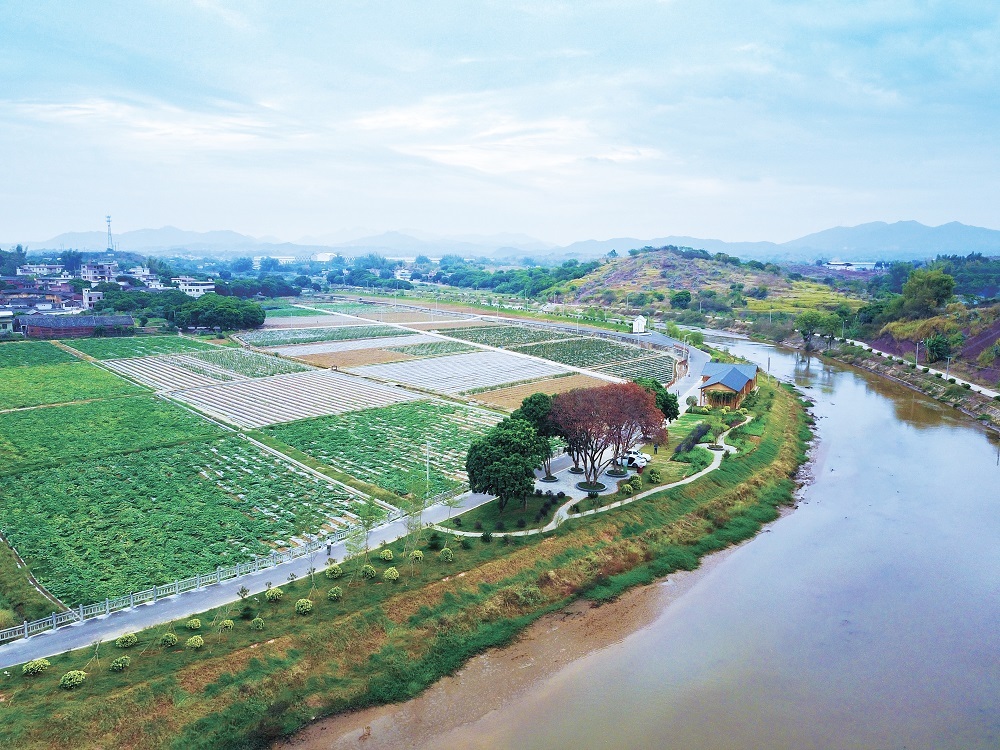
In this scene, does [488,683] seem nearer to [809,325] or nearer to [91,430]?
[91,430]

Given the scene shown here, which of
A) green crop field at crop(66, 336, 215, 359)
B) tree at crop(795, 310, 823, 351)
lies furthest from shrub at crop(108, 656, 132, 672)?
tree at crop(795, 310, 823, 351)

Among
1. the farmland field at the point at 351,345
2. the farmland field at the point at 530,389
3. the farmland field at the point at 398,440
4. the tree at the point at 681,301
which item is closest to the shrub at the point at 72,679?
the farmland field at the point at 398,440

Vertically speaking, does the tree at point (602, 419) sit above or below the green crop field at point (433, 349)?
above

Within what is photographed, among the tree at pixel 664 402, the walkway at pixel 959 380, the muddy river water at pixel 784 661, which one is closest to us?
the muddy river water at pixel 784 661

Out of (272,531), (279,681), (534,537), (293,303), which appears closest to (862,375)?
(534,537)

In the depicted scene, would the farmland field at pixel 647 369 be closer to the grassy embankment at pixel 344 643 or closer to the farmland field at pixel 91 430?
the grassy embankment at pixel 344 643
